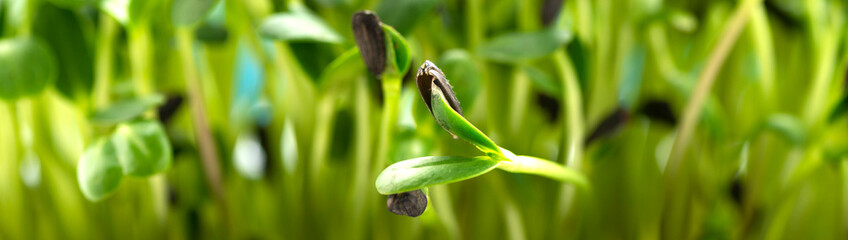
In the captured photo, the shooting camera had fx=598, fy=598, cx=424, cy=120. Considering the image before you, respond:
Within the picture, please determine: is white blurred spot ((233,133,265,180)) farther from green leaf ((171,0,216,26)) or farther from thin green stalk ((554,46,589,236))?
thin green stalk ((554,46,589,236))

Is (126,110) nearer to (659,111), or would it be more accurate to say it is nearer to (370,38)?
(370,38)

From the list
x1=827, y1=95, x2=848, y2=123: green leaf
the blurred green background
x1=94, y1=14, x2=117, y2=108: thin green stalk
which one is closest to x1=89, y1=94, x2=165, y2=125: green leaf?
the blurred green background

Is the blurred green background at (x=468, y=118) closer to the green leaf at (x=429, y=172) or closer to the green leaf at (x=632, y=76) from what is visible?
the green leaf at (x=632, y=76)

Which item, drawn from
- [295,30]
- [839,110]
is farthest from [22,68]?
[839,110]

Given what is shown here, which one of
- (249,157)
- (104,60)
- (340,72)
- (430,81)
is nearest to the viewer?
(430,81)

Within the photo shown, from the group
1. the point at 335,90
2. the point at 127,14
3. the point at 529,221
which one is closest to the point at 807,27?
the point at 529,221

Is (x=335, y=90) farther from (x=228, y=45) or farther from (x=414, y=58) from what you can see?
(x=228, y=45)
